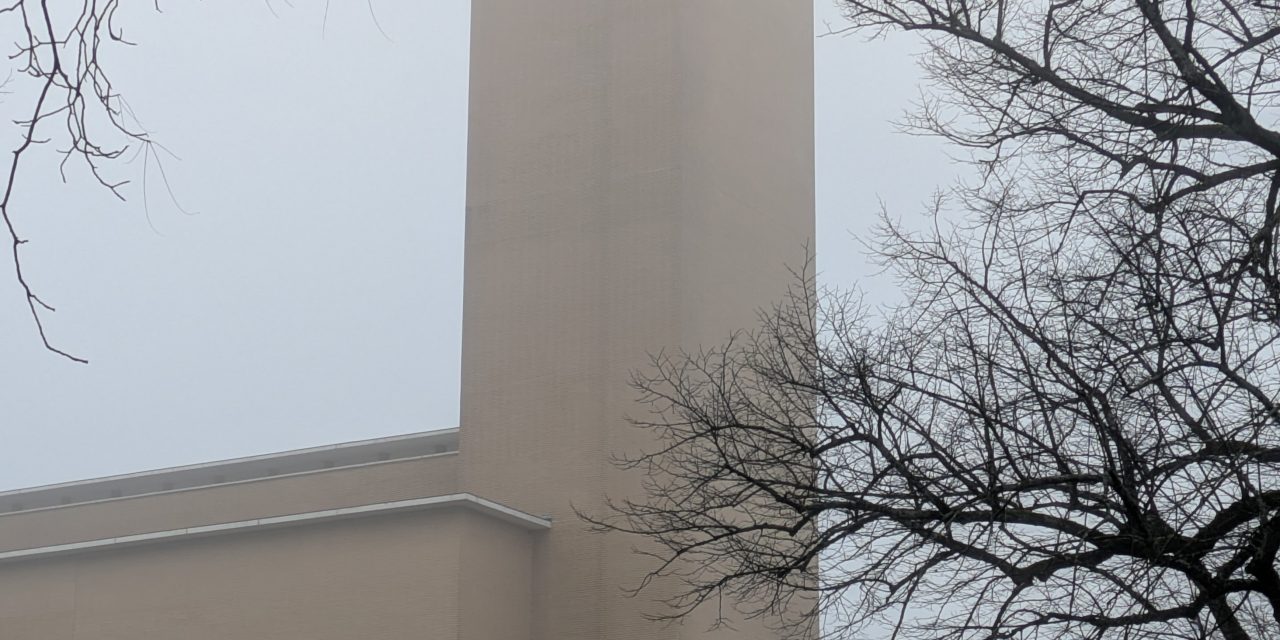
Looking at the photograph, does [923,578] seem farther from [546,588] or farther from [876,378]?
[546,588]

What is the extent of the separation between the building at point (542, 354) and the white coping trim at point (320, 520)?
4 cm

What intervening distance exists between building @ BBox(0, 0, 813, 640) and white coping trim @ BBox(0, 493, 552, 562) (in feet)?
0.14

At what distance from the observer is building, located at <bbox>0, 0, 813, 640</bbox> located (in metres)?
23.6

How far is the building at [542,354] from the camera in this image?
23.6 metres

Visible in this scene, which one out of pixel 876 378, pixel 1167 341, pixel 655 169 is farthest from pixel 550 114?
pixel 1167 341

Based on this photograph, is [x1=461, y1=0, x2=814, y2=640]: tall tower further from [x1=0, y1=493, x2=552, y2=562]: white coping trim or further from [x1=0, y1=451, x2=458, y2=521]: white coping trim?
[x1=0, y1=451, x2=458, y2=521]: white coping trim

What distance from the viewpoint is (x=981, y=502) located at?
1062 centimetres

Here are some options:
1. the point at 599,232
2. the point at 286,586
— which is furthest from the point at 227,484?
the point at 599,232

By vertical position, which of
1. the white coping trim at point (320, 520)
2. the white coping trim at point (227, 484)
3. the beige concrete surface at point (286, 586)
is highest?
the white coping trim at point (227, 484)

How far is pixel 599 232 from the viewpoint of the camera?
26438 mm

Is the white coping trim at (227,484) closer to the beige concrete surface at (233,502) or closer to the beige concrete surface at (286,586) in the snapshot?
the beige concrete surface at (233,502)

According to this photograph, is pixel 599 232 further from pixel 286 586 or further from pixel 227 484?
pixel 227 484

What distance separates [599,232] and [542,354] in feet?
6.92

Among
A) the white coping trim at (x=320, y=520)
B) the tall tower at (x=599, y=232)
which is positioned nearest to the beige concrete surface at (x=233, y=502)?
the tall tower at (x=599, y=232)
